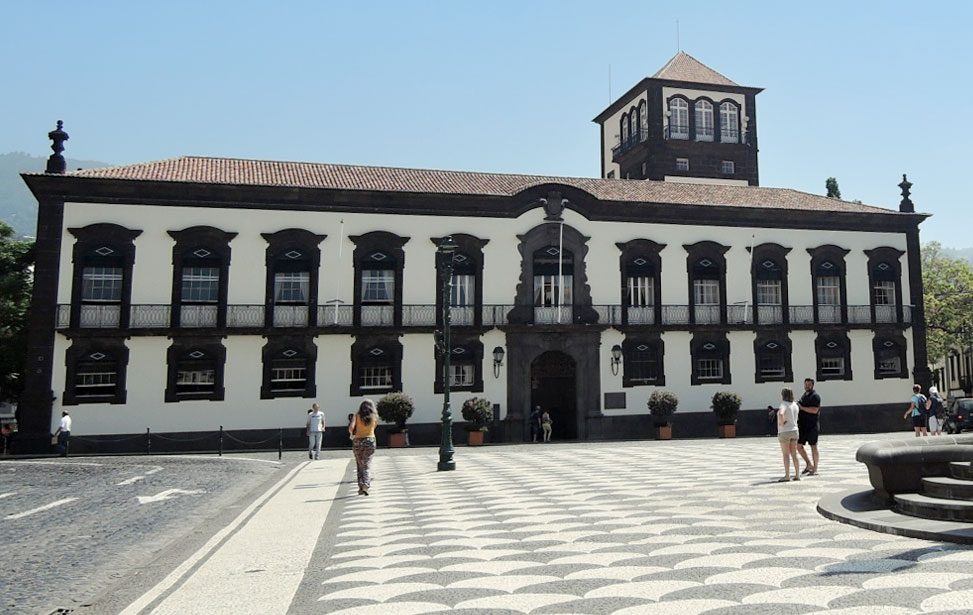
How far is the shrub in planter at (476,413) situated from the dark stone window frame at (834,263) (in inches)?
621

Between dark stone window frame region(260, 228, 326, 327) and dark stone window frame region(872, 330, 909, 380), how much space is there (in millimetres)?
24046

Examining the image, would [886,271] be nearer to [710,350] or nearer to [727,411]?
[710,350]

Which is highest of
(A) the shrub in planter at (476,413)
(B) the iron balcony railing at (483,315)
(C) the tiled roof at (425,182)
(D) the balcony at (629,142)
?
(D) the balcony at (629,142)

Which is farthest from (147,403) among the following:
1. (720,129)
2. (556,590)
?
(720,129)

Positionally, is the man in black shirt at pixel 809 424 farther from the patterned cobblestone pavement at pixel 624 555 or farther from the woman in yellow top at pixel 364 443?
the woman in yellow top at pixel 364 443

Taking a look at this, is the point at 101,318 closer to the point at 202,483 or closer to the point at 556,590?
the point at 202,483

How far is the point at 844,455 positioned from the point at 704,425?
13086mm

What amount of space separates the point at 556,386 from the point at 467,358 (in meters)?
3.92

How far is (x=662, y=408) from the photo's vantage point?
93.6 feet

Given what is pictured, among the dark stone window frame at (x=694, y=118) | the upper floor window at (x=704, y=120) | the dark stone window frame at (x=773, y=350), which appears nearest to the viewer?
the dark stone window frame at (x=773, y=350)

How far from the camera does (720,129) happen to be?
40.0 metres

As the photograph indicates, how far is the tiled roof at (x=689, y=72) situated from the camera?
40031 millimetres

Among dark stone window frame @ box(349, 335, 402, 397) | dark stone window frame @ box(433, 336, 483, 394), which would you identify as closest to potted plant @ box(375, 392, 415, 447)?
dark stone window frame @ box(349, 335, 402, 397)

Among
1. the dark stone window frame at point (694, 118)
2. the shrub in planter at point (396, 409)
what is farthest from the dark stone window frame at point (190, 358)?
the dark stone window frame at point (694, 118)
